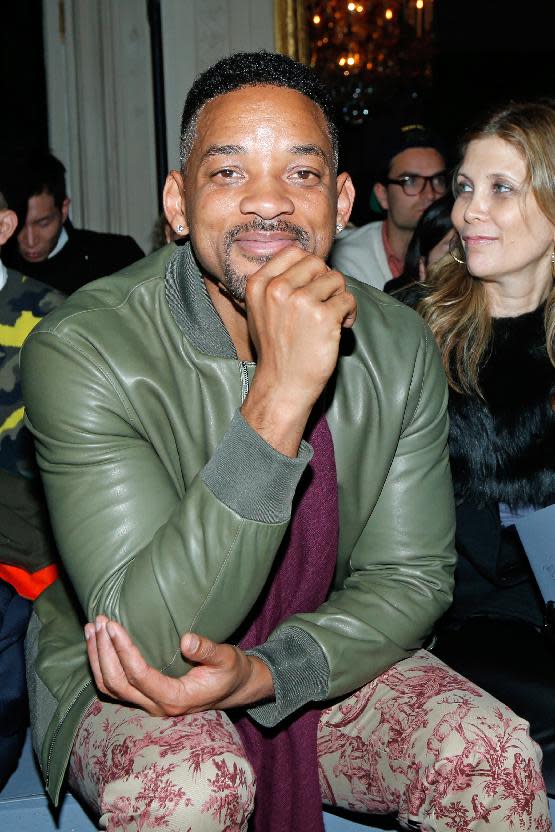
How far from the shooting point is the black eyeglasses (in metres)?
3.93

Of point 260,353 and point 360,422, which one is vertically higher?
point 260,353

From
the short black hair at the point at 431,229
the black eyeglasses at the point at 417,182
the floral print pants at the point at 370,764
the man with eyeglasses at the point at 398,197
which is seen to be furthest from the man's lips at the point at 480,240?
the black eyeglasses at the point at 417,182

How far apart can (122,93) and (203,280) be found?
3792 mm

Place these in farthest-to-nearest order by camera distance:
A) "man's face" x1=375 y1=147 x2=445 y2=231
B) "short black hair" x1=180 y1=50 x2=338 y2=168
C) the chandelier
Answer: the chandelier → "man's face" x1=375 y1=147 x2=445 y2=231 → "short black hair" x1=180 y1=50 x2=338 y2=168

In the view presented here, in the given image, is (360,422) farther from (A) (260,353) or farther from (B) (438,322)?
(B) (438,322)

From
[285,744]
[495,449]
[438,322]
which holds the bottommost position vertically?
[285,744]

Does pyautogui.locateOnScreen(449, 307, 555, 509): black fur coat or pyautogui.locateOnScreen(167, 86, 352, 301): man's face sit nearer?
pyautogui.locateOnScreen(167, 86, 352, 301): man's face

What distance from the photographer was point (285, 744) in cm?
151

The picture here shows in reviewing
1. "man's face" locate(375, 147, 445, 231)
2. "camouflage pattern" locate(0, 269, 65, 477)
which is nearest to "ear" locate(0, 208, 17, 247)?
"camouflage pattern" locate(0, 269, 65, 477)

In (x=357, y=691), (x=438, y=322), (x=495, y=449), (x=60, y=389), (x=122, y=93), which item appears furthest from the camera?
(x=122, y=93)

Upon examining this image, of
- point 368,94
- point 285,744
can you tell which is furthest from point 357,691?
point 368,94

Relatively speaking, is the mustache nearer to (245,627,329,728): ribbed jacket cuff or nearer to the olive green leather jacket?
the olive green leather jacket

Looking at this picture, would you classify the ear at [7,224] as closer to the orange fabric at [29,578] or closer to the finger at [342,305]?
the orange fabric at [29,578]

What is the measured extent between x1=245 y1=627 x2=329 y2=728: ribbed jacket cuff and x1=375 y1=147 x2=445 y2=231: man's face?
8.86 ft
